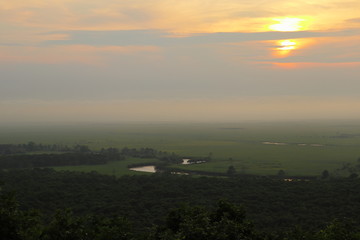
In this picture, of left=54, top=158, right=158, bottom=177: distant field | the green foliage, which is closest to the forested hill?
the green foliage

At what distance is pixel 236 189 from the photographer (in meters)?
47.3

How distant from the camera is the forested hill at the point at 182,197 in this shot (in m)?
34.1

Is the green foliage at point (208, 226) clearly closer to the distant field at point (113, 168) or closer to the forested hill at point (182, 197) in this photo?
the forested hill at point (182, 197)

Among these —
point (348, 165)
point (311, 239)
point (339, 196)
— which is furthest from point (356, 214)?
point (348, 165)

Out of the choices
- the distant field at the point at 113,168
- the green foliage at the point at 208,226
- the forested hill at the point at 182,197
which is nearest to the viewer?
the green foliage at the point at 208,226

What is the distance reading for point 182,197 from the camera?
4328 cm

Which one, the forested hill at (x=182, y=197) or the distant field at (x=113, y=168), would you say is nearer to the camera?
the forested hill at (x=182, y=197)

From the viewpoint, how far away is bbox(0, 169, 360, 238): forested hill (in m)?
34.1

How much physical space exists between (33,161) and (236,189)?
2135 inches

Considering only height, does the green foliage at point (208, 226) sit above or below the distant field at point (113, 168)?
above

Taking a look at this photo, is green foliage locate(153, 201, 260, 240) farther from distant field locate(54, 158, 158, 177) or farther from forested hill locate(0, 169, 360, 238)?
distant field locate(54, 158, 158, 177)

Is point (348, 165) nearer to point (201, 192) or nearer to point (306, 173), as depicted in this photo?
point (306, 173)

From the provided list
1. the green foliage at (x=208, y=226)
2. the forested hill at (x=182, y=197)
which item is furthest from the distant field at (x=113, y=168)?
the green foliage at (x=208, y=226)

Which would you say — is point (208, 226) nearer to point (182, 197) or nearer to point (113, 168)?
point (182, 197)
